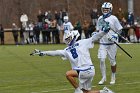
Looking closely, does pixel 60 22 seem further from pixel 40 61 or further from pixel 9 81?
pixel 9 81

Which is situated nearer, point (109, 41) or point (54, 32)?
point (109, 41)

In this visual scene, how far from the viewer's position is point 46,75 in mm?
19219

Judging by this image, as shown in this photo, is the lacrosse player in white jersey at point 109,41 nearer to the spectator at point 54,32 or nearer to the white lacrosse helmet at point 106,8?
the white lacrosse helmet at point 106,8

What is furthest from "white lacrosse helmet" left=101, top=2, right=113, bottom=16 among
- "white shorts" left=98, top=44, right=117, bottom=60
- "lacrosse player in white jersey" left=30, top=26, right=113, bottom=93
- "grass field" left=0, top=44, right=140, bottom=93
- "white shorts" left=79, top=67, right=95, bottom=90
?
"white shorts" left=79, top=67, right=95, bottom=90

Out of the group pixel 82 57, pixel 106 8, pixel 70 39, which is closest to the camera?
pixel 82 57

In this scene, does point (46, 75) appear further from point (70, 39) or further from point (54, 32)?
point (54, 32)

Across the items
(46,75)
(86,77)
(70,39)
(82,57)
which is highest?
(70,39)

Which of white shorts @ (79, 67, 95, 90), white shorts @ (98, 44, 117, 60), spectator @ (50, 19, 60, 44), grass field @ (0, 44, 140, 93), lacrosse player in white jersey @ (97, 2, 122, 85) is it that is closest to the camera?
white shorts @ (79, 67, 95, 90)

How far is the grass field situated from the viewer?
1548 cm

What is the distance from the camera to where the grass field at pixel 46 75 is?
1548 centimetres

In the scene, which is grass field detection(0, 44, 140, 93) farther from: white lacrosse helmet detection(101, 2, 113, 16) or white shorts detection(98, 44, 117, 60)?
white lacrosse helmet detection(101, 2, 113, 16)

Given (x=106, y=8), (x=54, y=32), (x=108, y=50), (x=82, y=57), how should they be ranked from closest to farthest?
(x=82, y=57) → (x=106, y=8) → (x=108, y=50) → (x=54, y=32)

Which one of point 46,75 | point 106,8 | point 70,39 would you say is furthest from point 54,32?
point 70,39

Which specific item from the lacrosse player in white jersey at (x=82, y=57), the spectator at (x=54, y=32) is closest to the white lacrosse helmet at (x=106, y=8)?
the lacrosse player in white jersey at (x=82, y=57)
